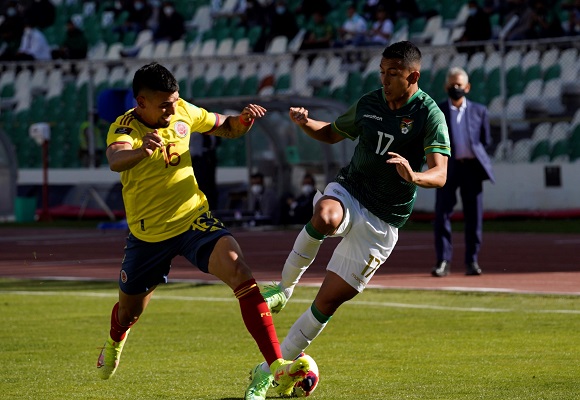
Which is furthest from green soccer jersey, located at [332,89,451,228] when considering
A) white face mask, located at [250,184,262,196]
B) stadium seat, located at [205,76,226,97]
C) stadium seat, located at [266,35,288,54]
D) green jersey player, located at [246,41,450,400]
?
stadium seat, located at [266,35,288,54]

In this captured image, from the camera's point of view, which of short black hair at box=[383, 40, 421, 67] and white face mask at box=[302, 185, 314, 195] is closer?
short black hair at box=[383, 40, 421, 67]

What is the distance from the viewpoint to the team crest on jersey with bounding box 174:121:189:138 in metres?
8.27

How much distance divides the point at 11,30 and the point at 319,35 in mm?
11015

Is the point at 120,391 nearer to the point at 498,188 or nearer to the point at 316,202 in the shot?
the point at 316,202

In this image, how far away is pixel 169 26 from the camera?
35.1 meters

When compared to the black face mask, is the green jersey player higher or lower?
higher

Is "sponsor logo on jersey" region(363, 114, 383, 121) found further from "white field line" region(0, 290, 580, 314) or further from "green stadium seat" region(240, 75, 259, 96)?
"green stadium seat" region(240, 75, 259, 96)

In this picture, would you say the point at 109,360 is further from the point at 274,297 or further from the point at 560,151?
the point at 560,151

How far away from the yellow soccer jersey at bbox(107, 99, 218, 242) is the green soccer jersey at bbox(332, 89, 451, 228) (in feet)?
3.47

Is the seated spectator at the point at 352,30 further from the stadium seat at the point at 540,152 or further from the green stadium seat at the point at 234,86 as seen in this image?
the stadium seat at the point at 540,152

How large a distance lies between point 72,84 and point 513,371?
2371 cm

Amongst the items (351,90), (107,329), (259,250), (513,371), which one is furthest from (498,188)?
(513,371)

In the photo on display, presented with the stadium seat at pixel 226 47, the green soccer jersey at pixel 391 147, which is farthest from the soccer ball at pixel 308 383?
the stadium seat at pixel 226 47

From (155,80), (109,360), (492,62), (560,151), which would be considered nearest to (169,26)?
(492,62)
